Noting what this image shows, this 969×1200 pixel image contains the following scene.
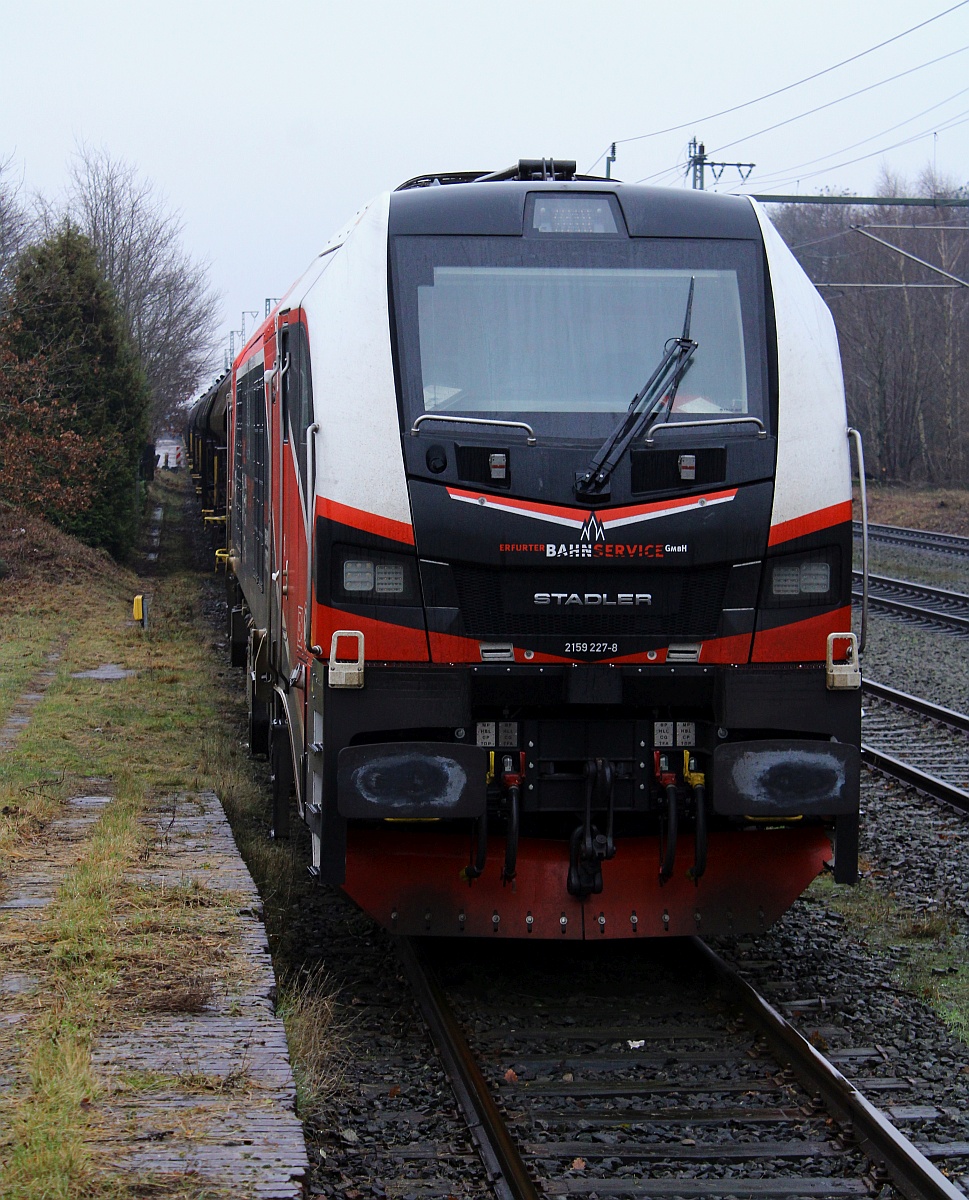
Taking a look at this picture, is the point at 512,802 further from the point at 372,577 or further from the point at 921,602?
the point at 921,602

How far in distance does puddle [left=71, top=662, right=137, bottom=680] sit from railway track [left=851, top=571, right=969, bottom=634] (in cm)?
899

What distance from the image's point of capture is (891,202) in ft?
80.8

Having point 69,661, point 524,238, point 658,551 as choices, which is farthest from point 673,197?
point 69,661

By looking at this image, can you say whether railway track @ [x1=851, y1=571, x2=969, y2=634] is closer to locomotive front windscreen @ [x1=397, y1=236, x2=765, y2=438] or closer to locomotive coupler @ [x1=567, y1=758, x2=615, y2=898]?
locomotive front windscreen @ [x1=397, y1=236, x2=765, y2=438]

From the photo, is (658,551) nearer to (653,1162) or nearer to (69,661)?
(653,1162)

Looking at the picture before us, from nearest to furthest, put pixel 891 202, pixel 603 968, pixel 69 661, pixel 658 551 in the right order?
pixel 658 551, pixel 603 968, pixel 69 661, pixel 891 202

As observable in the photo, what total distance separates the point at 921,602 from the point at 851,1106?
16260mm

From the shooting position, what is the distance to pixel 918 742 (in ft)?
39.5

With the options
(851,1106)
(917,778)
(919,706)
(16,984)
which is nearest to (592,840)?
(851,1106)

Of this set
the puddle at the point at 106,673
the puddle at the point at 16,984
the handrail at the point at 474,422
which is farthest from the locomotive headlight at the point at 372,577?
the puddle at the point at 106,673

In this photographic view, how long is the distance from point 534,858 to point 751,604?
4.80ft

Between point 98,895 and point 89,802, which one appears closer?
point 98,895

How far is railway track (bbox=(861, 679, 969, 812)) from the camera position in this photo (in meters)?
10.5

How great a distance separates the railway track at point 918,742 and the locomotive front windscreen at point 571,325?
4890 millimetres
